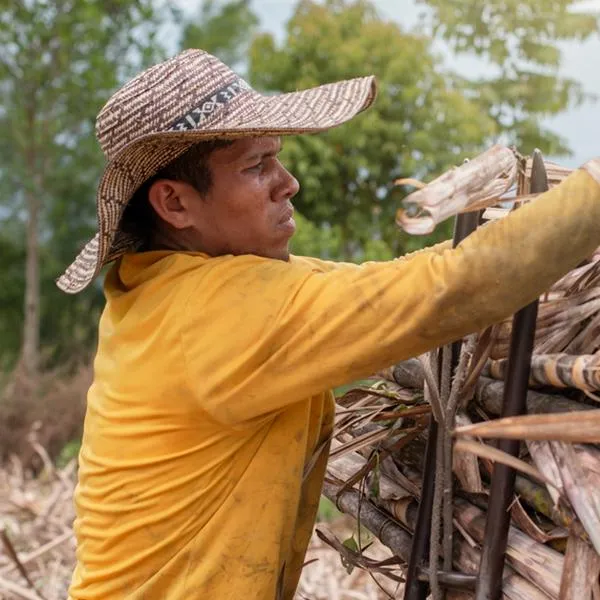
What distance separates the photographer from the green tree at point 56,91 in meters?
8.82

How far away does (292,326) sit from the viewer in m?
1.49

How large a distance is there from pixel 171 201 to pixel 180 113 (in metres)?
0.17

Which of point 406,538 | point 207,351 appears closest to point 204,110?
point 207,351

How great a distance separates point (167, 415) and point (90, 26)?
7.69 metres

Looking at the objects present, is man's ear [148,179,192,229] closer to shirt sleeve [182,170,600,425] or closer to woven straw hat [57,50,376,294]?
woven straw hat [57,50,376,294]

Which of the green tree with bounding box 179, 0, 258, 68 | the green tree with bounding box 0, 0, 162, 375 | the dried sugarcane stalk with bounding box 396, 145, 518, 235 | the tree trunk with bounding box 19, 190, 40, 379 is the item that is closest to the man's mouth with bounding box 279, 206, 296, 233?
the dried sugarcane stalk with bounding box 396, 145, 518, 235

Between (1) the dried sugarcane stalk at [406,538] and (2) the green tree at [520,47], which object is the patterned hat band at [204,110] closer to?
(1) the dried sugarcane stalk at [406,538]

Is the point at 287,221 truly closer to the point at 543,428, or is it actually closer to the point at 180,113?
the point at 180,113

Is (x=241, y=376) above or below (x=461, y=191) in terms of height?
below

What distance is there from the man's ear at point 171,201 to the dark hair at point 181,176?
0.06ft

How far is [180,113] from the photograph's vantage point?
1704mm

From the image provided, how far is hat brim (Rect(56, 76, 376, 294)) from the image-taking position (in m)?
1.62

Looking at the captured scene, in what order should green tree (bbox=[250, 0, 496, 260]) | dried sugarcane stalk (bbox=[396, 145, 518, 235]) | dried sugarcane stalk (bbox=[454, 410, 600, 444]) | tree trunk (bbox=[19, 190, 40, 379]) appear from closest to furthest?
1. dried sugarcane stalk (bbox=[454, 410, 600, 444])
2. dried sugarcane stalk (bbox=[396, 145, 518, 235])
3. tree trunk (bbox=[19, 190, 40, 379])
4. green tree (bbox=[250, 0, 496, 260])

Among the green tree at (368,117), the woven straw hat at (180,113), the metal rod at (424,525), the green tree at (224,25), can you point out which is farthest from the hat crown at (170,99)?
the green tree at (224,25)
